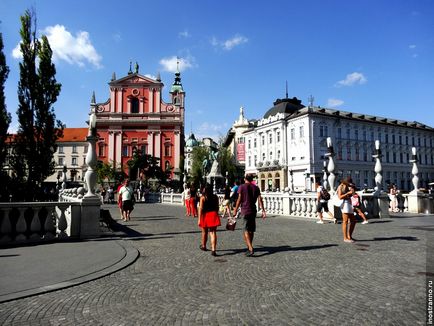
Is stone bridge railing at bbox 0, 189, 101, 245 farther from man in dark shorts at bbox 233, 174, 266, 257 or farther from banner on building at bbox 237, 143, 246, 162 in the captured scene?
banner on building at bbox 237, 143, 246, 162

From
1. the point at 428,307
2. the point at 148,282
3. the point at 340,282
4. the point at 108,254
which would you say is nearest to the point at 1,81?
the point at 108,254

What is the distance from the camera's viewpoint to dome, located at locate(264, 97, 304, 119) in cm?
6894

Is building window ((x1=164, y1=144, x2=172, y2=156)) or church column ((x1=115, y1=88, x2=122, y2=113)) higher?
church column ((x1=115, y1=88, x2=122, y2=113))

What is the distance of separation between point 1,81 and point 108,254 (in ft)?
49.7

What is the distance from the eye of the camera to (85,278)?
5492mm

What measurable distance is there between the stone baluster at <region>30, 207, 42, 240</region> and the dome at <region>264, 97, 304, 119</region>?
6314cm

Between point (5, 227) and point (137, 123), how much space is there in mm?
62255

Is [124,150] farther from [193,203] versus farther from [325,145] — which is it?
[193,203]

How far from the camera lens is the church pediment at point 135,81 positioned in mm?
68438

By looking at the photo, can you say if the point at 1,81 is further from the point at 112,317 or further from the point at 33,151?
the point at 112,317

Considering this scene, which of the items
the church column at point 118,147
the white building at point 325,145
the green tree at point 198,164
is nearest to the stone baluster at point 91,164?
the white building at point 325,145

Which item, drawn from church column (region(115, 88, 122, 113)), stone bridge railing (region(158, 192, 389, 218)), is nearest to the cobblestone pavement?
stone bridge railing (region(158, 192, 389, 218))

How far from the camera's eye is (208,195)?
797 cm

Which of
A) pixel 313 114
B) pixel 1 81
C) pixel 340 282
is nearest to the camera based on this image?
pixel 340 282
